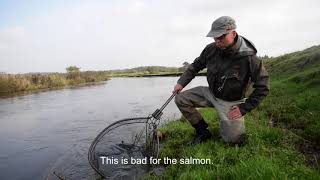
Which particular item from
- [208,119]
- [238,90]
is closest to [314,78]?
[208,119]

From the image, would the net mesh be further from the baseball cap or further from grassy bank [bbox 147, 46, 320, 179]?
Result: the baseball cap

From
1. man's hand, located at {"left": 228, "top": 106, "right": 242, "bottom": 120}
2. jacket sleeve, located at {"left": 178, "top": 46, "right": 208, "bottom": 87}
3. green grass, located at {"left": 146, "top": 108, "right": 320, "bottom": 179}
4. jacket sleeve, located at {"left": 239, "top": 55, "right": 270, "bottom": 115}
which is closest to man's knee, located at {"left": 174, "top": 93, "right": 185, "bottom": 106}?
jacket sleeve, located at {"left": 178, "top": 46, "right": 208, "bottom": 87}

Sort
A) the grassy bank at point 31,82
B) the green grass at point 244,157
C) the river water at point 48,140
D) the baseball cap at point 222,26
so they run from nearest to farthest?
the green grass at point 244,157 < the baseball cap at point 222,26 < the river water at point 48,140 < the grassy bank at point 31,82

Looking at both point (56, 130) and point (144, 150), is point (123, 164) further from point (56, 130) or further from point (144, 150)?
point (56, 130)

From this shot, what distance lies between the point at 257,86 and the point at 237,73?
379 millimetres

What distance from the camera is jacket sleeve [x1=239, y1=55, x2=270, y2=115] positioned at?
200 inches

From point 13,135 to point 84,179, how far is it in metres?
5.14

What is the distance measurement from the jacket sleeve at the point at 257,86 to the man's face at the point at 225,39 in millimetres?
426

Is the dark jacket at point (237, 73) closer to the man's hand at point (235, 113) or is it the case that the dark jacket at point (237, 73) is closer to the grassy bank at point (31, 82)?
the man's hand at point (235, 113)

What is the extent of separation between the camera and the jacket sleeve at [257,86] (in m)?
5.09

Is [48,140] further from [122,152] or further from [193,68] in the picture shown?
[193,68]

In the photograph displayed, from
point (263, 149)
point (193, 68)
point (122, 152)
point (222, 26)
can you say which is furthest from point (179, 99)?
point (263, 149)

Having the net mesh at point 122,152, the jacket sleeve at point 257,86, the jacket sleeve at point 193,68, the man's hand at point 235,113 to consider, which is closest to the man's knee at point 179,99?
the jacket sleeve at point 193,68

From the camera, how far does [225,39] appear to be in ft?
16.8
